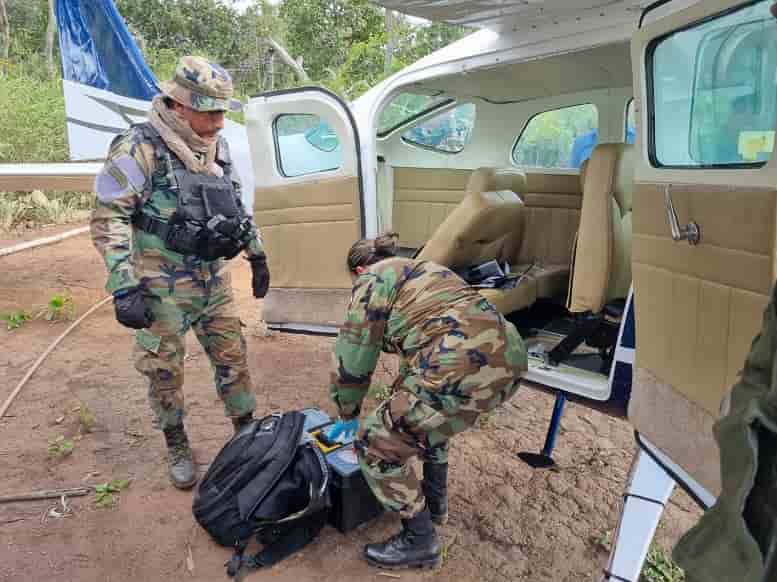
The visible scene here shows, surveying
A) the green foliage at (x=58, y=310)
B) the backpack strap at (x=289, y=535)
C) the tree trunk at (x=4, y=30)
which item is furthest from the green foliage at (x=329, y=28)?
the backpack strap at (x=289, y=535)

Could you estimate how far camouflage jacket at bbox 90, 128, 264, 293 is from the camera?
2.69 meters

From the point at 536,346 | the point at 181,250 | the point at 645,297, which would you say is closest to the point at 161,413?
the point at 181,250

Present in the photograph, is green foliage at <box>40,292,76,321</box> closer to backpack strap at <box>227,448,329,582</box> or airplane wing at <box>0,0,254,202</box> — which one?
airplane wing at <box>0,0,254,202</box>

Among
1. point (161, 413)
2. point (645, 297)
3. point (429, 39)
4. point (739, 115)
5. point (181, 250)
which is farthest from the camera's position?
point (429, 39)

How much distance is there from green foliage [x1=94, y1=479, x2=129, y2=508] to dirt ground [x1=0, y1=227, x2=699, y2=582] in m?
0.04

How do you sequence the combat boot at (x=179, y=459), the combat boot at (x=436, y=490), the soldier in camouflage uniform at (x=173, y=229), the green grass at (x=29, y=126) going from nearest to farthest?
1. the soldier in camouflage uniform at (x=173, y=229)
2. the combat boot at (x=436, y=490)
3. the combat boot at (x=179, y=459)
4. the green grass at (x=29, y=126)

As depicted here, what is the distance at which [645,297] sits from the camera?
205cm

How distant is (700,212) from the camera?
176 centimetres

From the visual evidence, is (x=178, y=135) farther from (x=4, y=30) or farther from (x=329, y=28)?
(x=4, y=30)

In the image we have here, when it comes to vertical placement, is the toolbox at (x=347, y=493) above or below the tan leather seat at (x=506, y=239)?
below

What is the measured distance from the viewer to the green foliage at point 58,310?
5.57 m

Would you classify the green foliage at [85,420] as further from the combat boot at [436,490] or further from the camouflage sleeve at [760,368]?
the camouflage sleeve at [760,368]

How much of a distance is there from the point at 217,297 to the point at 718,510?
2.54 metres

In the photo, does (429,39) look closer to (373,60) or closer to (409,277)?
(373,60)
